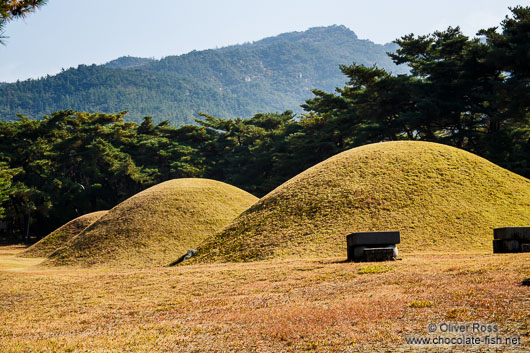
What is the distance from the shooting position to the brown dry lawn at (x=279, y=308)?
619 cm

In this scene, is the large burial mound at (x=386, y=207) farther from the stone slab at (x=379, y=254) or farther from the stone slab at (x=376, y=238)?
the stone slab at (x=379, y=254)

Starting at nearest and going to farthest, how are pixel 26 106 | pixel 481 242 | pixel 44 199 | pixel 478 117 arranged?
pixel 481 242 < pixel 478 117 < pixel 44 199 < pixel 26 106

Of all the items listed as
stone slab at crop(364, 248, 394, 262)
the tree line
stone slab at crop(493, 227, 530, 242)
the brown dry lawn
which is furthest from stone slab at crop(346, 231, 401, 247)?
the tree line

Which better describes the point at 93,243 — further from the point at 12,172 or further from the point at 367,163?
the point at 12,172

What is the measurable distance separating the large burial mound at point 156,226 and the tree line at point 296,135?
1410cm

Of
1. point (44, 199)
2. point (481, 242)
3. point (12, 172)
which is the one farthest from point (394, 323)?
point (44, 199)

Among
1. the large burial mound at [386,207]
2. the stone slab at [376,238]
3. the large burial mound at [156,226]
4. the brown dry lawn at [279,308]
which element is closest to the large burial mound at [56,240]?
the large burial mound at [156,226]

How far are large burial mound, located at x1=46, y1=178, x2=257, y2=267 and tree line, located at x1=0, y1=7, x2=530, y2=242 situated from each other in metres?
14.1

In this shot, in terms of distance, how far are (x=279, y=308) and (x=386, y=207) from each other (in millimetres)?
11581

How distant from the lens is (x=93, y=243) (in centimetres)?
2391

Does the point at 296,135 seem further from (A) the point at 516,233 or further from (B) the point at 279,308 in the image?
(B) the point at 279,308

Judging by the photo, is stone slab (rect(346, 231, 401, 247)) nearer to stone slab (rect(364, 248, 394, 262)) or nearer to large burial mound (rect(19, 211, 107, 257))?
stone slab (rect(364, 248, 394, 262))

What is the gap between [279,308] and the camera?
8.26m

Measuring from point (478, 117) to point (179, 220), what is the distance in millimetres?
23876
